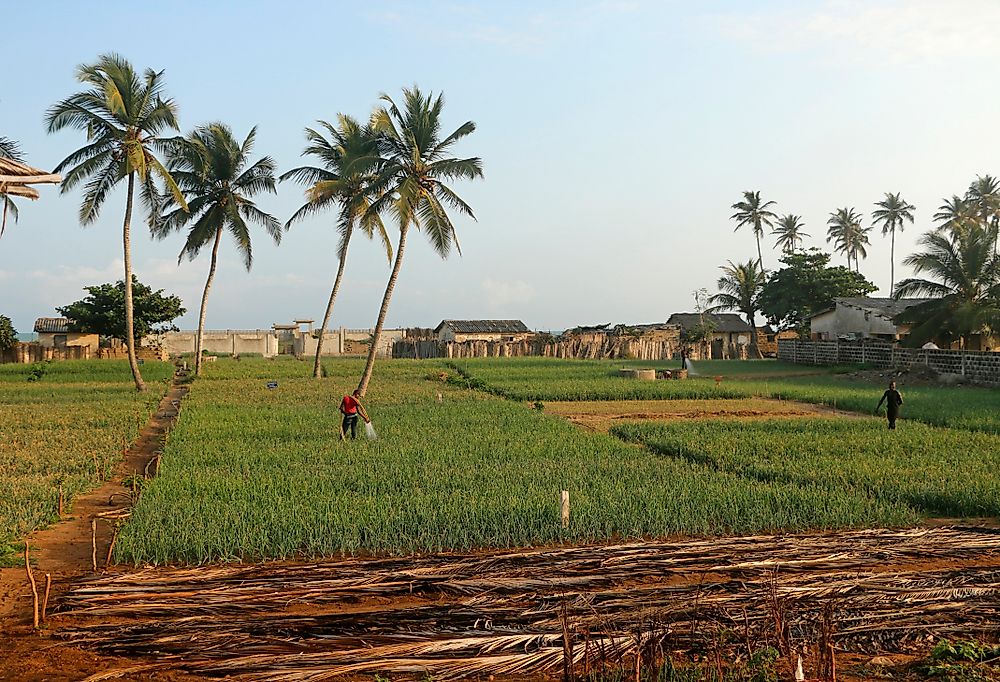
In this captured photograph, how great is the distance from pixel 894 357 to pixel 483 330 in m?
35.2

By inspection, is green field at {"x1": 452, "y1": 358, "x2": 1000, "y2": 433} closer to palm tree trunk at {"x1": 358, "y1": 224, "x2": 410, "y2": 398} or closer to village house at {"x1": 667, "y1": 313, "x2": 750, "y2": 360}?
palm tree trunk at {"x1": 358, "y1": 224, "x2": 410, "y2": 398}


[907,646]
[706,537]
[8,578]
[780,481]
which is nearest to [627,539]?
[706,537]

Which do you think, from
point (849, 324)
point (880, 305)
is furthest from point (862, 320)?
point (849, 324)

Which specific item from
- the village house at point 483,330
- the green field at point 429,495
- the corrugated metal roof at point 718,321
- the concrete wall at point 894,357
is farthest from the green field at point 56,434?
the corrugated metal roof at point 718,321

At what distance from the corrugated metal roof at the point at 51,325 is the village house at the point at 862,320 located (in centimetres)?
4409

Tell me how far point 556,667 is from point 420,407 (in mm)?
17121

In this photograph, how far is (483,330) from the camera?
6588 cm

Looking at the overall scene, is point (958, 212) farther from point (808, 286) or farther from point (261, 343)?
point (261, 343)

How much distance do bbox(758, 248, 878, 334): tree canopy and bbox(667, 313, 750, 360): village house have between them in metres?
2.78

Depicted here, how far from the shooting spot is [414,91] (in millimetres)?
23062

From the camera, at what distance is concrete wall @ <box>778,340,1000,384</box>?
28859 mm

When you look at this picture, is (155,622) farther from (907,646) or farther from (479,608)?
(907,646)


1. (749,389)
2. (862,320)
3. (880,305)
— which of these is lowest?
(749,389)

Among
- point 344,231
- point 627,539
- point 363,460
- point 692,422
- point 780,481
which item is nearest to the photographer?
point 627,539
